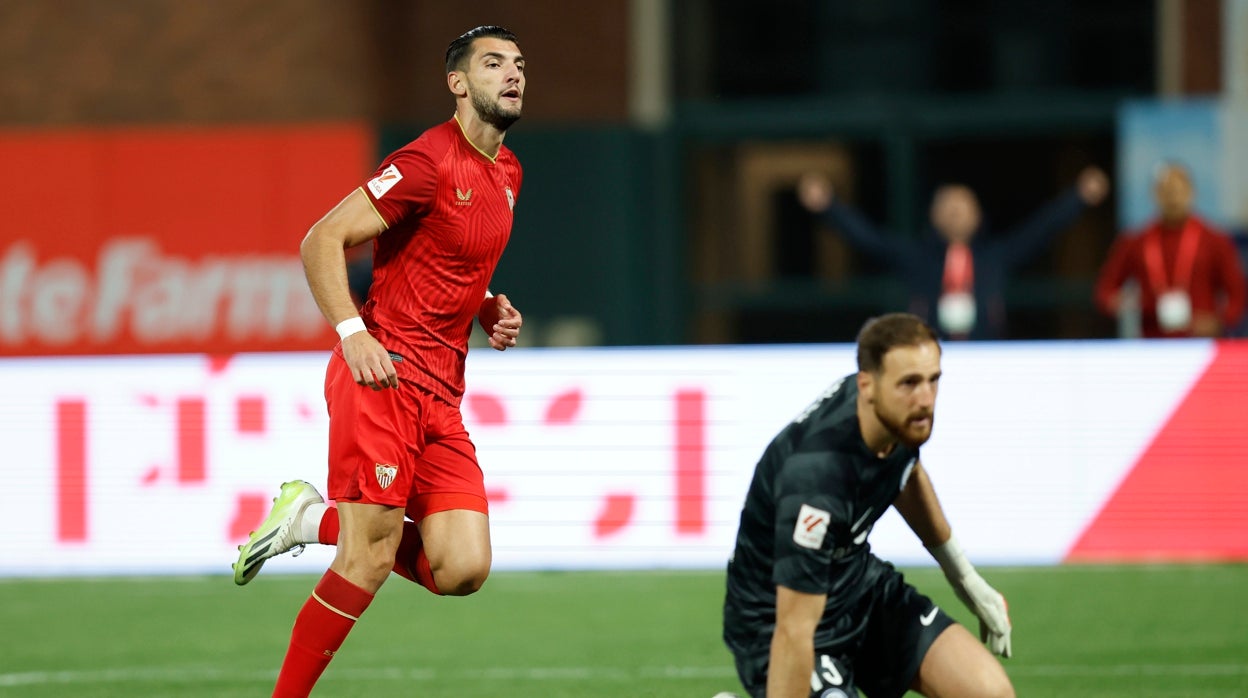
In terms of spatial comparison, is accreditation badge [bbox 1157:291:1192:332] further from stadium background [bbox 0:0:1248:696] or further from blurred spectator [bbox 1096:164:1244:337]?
stadium background [bbox 0:0:1248:696]

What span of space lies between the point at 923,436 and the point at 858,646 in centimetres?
74

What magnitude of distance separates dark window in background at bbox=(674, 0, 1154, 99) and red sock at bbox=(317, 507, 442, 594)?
39.7 feet

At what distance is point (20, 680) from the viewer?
708 cm

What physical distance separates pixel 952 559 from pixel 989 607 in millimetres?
161

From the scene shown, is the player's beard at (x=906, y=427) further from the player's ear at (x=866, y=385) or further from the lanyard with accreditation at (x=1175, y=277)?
the lanyard with accreditation at (x=1175, y=277)

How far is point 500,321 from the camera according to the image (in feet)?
19.7

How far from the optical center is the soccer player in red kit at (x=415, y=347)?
5410 millimetres

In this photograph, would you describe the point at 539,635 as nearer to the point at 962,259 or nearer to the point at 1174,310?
the point at 962,259

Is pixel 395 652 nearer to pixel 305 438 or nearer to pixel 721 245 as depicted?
pixel 305 438

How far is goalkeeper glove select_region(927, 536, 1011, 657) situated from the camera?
5.14 m

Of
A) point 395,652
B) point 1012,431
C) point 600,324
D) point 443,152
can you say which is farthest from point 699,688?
point 600,324

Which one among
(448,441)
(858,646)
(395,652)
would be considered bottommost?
(395,652)

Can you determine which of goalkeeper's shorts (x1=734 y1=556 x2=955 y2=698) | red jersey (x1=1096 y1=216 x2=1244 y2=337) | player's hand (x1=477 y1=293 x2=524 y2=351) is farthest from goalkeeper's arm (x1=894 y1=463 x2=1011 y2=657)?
red jersey (x1=1096 y1=216 x2=1244 y2=337)

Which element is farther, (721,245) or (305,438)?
(721,245)
